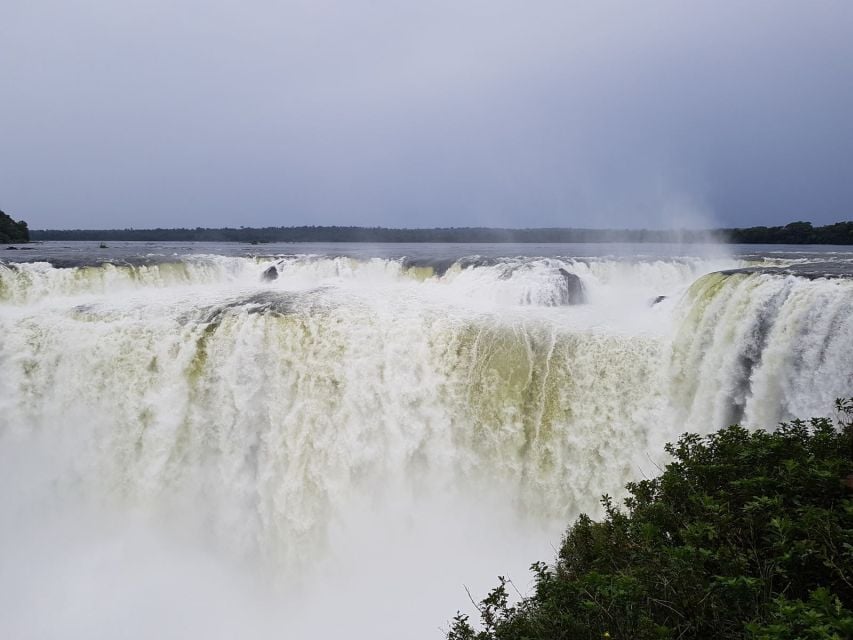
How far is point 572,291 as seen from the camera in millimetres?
15695

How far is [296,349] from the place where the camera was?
11797 mm

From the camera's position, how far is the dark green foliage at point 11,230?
48906 mm

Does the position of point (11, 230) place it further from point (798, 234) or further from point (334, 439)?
point (798, 234)

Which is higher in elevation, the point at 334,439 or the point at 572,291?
the point at 572,291

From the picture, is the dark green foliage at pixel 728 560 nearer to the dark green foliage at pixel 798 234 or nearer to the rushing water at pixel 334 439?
the rushing water at pixel 334 439

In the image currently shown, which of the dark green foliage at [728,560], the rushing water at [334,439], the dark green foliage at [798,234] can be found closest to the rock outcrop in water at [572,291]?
the rushing water at [334,439]

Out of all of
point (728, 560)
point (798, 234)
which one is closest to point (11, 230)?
point (728, 560)

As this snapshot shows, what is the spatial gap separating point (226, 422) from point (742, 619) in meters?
10.2

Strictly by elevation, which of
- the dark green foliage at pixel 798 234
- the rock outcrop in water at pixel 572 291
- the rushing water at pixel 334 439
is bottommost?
the rushing water at pixel 334 439

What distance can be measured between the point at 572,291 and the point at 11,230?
2229 inches

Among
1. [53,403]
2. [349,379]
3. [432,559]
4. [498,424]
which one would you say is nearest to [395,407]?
[349,379]

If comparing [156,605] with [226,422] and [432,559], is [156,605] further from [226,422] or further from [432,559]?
[432,559]

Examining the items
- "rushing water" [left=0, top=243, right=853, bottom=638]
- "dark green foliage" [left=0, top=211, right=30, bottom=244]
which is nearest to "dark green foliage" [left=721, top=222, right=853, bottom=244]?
"rushing water" [left=0, top=243, right=853, bottom=638]

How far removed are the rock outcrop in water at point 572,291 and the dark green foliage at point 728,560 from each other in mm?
10909
